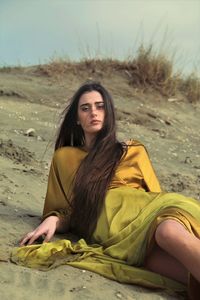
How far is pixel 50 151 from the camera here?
7.61m

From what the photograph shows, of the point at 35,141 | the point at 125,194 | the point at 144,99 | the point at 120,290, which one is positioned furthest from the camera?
the point at 144,99

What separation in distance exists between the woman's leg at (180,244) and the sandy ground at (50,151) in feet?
0.85

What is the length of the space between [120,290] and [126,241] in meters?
0.39

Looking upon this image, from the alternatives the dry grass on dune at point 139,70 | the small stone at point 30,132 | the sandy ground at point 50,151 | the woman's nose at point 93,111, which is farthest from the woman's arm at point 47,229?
the dry grass on dune at point 139,70

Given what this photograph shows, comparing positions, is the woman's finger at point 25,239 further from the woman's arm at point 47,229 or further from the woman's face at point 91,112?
the woman's face at point 91,112

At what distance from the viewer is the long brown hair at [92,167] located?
159 inches

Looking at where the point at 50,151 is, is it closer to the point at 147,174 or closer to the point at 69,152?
the point at 69,152

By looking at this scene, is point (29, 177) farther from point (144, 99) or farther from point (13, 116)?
point (144, 99)

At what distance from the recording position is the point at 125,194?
4047 millimetres

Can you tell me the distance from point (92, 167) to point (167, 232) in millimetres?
1051

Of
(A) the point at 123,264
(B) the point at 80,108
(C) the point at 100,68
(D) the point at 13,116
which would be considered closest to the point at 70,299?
(A) the point at 123,264

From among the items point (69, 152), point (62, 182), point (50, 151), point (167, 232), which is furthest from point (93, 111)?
point (50, 151)

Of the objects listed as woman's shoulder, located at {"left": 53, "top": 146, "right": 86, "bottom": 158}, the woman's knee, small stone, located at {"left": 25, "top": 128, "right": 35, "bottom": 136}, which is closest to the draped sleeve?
woman's shoulder, located at {"left": 53, "top": 146, "right": 86, "bottom": 158}

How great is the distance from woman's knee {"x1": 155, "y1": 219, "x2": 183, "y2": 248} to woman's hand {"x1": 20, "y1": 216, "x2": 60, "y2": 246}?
841 millimetres
